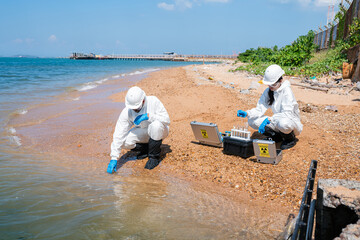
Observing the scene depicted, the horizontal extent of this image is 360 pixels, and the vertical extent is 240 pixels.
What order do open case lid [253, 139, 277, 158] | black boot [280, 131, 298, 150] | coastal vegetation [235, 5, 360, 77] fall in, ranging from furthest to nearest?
coastal vegetation [235, 5, 360, 77] < black boot [280, 131, 298, 150] < open case lid [253, 139, 277, 158]

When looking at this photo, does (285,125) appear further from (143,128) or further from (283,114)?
Answer: (143,128)

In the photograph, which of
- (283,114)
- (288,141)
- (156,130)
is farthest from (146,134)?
(288,141)

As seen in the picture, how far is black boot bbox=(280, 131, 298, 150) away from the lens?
14.5 ft

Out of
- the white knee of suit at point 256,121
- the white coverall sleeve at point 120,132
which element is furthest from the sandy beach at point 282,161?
the white knee of suit at point 256,121

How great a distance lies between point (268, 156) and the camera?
3.89 meters

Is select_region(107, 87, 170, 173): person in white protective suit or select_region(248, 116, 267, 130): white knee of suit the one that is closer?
select_region(107, 87, 170, 173): person in white protective suit

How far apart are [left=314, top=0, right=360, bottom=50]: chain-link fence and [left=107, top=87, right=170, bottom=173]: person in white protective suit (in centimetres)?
1306

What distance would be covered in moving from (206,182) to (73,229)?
175 cm

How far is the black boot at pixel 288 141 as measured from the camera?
443 centimetres

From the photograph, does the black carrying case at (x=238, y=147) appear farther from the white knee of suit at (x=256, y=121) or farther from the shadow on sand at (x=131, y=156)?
the shadow on sand at (x=131, y=156)

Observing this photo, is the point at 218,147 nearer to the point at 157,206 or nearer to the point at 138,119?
the point at 138,119

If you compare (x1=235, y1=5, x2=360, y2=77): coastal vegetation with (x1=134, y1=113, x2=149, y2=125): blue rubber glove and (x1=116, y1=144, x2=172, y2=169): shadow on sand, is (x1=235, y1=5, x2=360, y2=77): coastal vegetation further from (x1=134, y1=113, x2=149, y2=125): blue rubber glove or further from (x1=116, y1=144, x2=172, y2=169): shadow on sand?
(x1=134, y1=113, x2=149, y2=125): blue rubber glove

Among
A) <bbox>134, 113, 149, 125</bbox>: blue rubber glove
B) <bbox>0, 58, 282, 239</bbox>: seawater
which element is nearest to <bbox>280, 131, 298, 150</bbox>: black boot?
<bbox>0, 58, 282, 239</bbox>: seawater

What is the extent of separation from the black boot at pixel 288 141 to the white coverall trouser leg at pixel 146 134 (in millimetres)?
1854
